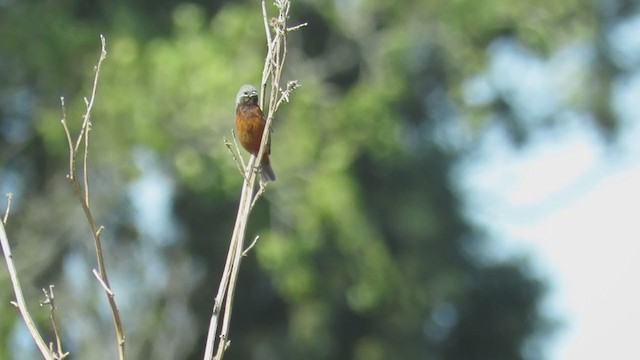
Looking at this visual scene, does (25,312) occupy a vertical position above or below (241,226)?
below

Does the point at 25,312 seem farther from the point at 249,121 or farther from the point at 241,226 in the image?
the point at 249,121

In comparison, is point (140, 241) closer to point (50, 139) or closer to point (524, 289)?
point (50, 139)

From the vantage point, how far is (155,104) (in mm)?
13383

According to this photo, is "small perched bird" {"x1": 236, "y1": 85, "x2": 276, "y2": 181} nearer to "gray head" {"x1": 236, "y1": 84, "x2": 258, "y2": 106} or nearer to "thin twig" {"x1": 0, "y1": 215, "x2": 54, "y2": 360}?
"gray head" {"x1": 236, "y1": 84, "x2": 258, "y2": 106}

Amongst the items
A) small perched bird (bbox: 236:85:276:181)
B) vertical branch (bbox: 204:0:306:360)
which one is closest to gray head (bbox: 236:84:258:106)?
small perched bird (bbox: 236:85:276:181)

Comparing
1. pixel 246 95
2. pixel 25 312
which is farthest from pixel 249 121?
pixel 25 312

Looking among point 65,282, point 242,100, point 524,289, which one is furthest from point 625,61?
point 242,100

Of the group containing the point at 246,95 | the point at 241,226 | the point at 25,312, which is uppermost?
the point at 246,95

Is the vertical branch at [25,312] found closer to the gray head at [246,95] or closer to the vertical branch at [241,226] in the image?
the vertical branch at [241,226]

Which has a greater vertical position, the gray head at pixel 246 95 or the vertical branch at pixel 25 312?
the gray head at pixel 246 95

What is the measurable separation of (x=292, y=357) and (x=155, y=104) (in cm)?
518

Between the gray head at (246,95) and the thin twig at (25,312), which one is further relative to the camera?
the gray head at (246,95)

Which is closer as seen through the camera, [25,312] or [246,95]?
[25,312]

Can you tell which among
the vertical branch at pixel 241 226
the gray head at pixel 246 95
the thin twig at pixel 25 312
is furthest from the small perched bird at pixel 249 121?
the thin twig at pixel 25 312
